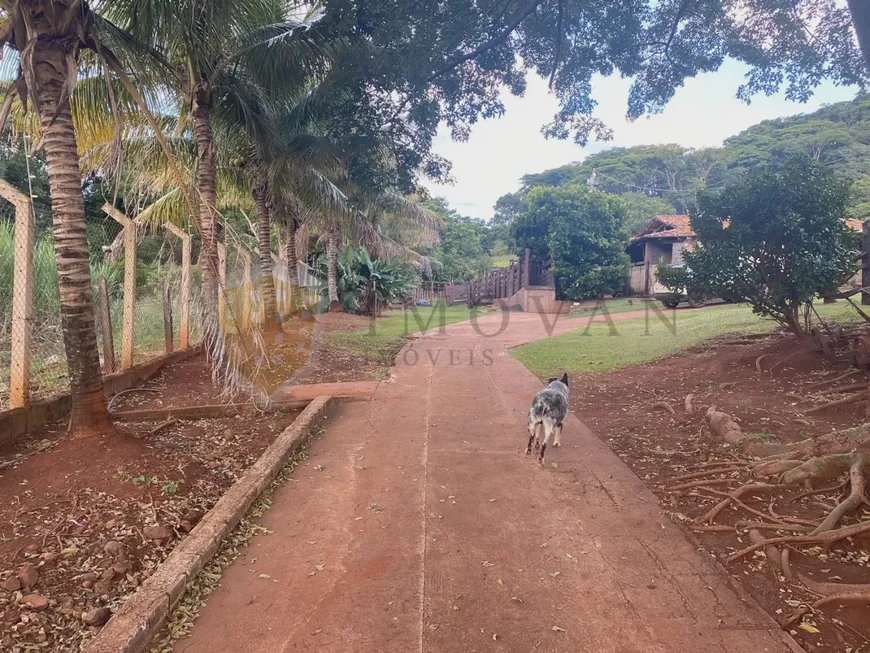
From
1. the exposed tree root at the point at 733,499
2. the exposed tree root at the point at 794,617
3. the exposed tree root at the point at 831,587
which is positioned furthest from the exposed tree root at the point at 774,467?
the exposed tree root at the point at 794,617

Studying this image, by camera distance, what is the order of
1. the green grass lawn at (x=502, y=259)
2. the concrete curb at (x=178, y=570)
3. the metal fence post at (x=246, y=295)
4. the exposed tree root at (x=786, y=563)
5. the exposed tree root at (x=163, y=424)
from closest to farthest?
the concrete curb at (x=178, y=570)
the exposed tree root at (x=786, y=563)
the exposed tree root at (x=163, y=424)
the metal fence post at (x=246, y=295)
the green grass lawn at (x=502, y=259)

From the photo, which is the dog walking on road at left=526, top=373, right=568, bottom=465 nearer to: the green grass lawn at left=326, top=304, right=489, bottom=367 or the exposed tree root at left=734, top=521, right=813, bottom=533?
the exposed tree root at left=734, top=521, right=813, bottom=533

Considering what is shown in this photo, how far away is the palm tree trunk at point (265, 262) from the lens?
10523mm

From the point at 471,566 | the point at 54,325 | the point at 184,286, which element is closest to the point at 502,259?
the point at 184,286

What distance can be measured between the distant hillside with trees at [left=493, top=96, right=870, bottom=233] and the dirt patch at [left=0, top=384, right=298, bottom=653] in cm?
1883

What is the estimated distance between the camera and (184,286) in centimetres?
841

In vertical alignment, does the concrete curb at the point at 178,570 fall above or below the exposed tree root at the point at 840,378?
below

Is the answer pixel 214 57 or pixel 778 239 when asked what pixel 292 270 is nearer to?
pixel 214 57

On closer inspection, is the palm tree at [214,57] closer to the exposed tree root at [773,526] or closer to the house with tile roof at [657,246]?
the exposed tree root at [773,526]

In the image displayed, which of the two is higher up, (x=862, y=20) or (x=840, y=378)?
(x=862, y=20)

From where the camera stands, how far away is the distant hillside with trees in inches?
1172

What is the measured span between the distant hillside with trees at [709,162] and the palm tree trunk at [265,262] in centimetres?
1482

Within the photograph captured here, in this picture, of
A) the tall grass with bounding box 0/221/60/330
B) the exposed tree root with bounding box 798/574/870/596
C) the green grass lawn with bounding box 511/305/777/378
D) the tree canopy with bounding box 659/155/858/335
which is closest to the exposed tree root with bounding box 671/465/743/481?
the exposed tree root with bounding box 798/574/870/596

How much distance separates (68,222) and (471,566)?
3979 mm
